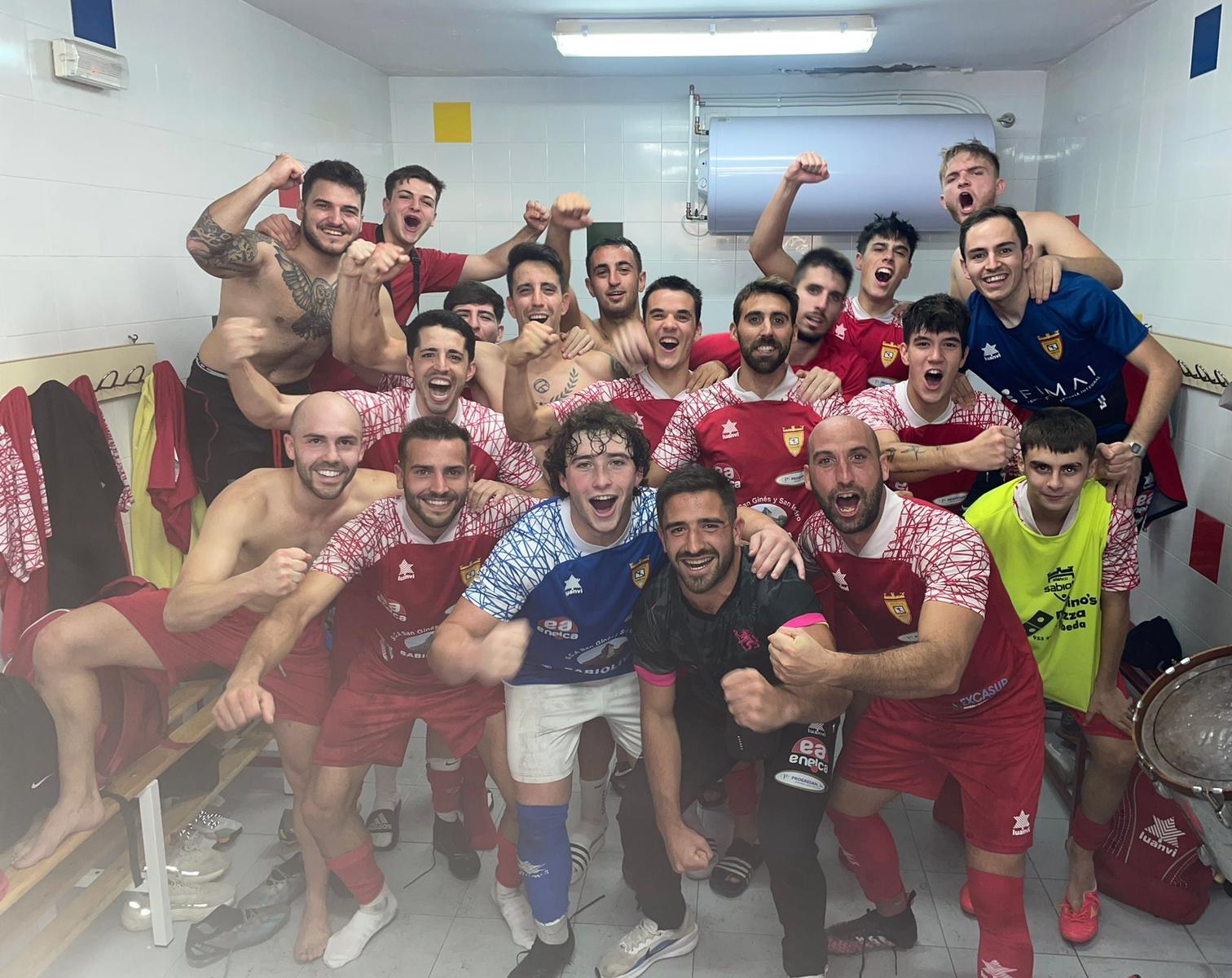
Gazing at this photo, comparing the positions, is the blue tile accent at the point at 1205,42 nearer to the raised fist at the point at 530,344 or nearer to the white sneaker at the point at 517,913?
the raised fist at the point at 530,344

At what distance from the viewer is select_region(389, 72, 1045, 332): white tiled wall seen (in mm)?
3355

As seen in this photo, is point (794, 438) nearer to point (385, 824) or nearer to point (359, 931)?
point (385, 824)

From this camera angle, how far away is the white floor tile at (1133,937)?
1829mm

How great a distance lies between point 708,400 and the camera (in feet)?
6.77

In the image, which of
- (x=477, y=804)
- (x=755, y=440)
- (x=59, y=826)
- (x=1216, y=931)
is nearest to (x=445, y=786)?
(x=477, y=804)

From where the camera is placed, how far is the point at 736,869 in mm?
1871

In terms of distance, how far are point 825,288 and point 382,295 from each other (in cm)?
115

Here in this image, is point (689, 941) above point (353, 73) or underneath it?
underneath

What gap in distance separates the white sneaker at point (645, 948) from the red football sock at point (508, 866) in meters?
0.22

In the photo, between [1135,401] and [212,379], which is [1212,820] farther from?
[212,379]

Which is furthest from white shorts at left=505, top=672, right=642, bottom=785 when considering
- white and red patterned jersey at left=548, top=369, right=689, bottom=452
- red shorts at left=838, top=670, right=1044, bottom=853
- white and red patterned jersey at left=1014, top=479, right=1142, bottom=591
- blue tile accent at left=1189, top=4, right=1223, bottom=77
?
blue tile accent at left=1189, top=4, right=1223, bottom=77

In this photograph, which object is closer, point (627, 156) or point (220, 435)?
point (220, 435)

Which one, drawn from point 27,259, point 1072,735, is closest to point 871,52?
point 1072,735

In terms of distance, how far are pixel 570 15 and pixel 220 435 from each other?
1865 millimetres
